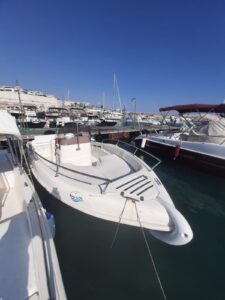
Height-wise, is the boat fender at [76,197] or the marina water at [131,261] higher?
the boat fender at [76,197]

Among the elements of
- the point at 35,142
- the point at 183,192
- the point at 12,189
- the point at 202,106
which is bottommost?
the point at 183,192

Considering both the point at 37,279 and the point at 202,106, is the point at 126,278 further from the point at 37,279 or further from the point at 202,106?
the point at 202,106

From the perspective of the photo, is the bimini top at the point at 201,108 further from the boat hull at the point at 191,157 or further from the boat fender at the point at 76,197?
the boat fender at the point at 76,197

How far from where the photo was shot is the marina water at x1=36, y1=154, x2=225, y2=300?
9.12ft

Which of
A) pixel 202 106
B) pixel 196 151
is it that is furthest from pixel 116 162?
pixel 202 106

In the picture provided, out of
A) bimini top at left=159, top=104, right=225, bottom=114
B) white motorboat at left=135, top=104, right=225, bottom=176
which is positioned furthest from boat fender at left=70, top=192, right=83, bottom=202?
bimini top at left=159, top=104, right=225, bottom=114

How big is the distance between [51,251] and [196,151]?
863cm

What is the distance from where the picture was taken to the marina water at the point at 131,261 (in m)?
2.78

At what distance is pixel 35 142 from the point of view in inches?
236

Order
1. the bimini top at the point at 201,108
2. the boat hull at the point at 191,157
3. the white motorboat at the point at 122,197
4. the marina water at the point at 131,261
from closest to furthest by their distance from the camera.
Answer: the marina water at the point at 131,261 < the white motorboat at the point at 122,197 < the boat hull at the point at 191,157 < the bimini top at the point at 201,108

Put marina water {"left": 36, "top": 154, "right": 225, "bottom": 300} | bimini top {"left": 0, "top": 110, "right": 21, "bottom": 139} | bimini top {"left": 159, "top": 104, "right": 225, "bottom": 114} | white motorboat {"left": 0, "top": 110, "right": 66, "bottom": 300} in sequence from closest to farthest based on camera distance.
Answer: white motorboat {"left": 0, "top": 110, "right": 66, "bottom": 300}
marina water {"left": 36, "top": 154, "right": 225, "bottom": 300}
bimini top {"left": 0, "top": 110, "right": 21, "bottom": 139}
bimini top {"left": 159, "top": 104, "right": 225, "bottom": 114}

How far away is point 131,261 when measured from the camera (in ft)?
10.7

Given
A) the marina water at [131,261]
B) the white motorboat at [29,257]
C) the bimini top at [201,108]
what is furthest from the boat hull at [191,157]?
the white motorboat at [29,257]

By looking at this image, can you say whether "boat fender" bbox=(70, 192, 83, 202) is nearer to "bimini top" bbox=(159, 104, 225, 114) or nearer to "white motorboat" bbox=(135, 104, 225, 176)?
"white motorboat" bbox=(135, 104, 225, 176)
